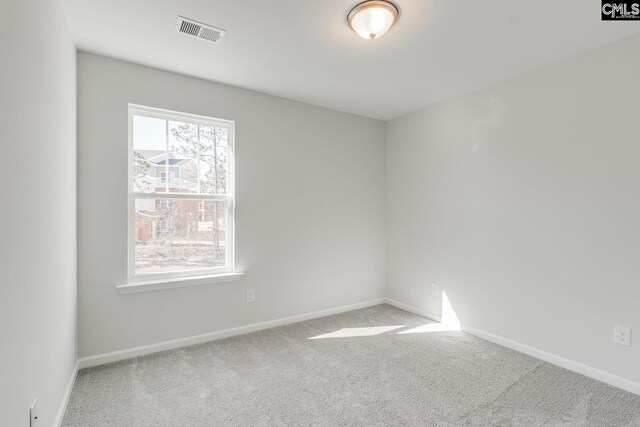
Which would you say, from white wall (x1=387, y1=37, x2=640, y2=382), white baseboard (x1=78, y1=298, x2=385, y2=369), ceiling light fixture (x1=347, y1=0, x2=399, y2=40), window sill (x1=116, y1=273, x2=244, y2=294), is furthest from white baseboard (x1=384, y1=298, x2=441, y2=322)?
ceiling light fixture (x1=347, y1=0, x2=399, y2=40)

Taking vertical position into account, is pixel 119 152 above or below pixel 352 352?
above

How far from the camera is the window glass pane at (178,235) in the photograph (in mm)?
2869

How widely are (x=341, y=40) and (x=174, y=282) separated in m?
2.43

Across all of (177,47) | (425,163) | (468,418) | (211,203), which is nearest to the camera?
(468,418)

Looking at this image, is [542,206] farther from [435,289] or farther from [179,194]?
[179,194]

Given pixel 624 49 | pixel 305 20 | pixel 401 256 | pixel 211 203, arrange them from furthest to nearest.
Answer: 1. pixel 401 256
2. pixel 211 203
3. pixel 624 49
4. pixel 305 20

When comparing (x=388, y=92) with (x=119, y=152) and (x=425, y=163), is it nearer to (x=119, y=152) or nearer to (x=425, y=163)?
(x=425, y=163)

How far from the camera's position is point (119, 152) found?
268 cm

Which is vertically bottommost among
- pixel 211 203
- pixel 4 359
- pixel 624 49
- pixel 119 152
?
pixel 4 359

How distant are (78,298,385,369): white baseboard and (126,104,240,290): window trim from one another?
0.52 meters

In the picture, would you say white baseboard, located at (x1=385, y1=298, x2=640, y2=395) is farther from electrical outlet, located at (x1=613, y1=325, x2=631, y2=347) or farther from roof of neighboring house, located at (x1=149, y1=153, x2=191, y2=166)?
roof of neighboring house, located at (x1=149, y1=153, x2=191, y2=166)

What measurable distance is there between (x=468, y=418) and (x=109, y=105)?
342cm

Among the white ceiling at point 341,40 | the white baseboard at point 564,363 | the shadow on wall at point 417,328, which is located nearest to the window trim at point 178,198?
the white ceiling at point 341,40

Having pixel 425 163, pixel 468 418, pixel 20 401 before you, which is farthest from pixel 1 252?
pixel 425 163
